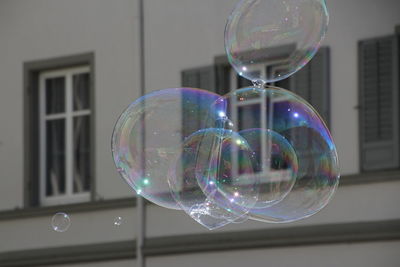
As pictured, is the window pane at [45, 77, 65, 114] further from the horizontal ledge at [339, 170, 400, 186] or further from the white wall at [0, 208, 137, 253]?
the horizontal ledge at [339, 170, 400, 186]

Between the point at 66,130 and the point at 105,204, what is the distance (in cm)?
142

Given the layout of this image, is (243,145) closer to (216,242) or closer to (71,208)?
(216,242)

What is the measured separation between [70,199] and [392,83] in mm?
5020

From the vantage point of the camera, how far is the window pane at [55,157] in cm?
1952

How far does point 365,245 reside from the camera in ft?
54.0

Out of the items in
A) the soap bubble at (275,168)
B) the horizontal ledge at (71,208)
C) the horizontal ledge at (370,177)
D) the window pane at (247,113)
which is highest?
the window pane at (247,113)

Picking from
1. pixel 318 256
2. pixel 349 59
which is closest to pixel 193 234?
pixel 318 256

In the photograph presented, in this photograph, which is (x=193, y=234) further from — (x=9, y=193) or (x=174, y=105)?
(x=174, y=105)

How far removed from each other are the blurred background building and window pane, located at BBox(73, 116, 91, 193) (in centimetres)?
1

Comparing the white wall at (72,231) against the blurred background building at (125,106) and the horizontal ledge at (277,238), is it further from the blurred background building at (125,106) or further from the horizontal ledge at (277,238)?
the horizontal ledge at (277,238)

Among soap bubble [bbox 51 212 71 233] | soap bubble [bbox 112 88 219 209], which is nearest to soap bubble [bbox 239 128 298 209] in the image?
soap bubble [bbox 112 88 219 209]

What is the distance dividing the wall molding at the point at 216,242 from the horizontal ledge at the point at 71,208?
0.46 metres

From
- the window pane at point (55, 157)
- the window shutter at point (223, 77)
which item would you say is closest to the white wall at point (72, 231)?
the window pane at point (55, 157)

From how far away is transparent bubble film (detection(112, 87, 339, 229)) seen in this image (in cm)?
1162
